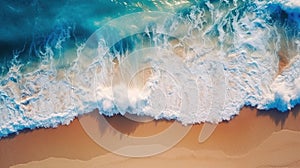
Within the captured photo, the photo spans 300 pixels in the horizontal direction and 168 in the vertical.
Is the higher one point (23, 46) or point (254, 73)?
point (23, 46)

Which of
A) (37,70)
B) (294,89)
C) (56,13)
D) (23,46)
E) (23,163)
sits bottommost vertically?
(23,163)

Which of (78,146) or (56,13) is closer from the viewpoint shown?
(78,146)

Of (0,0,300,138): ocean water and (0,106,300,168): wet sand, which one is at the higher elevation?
(0,0,300,138): ocean water

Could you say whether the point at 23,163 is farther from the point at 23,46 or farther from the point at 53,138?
the point at 23,46

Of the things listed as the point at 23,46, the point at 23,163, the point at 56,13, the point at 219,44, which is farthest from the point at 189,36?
the point at 23,163

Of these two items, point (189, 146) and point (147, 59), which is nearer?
point (189, 146)
